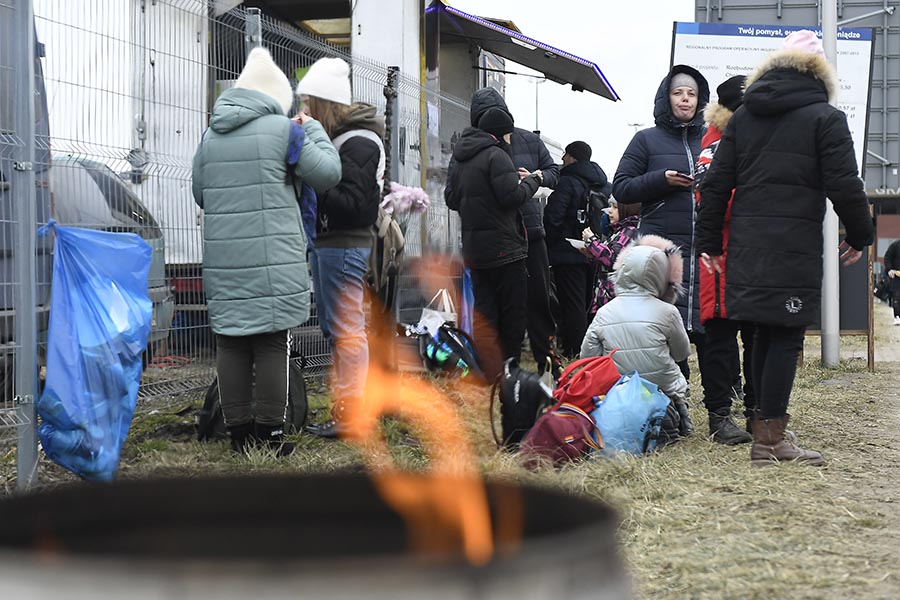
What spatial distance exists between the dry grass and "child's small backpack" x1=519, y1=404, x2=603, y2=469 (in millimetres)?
118

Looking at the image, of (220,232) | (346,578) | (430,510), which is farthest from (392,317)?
(346,578)

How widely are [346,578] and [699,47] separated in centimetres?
1075

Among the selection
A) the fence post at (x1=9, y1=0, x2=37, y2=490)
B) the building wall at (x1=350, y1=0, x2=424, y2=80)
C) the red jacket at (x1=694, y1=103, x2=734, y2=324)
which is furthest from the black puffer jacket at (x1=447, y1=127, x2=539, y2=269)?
the building wall at (x1=350, y1=0, x2=424, y2=80)

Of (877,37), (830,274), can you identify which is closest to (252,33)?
(830,274)

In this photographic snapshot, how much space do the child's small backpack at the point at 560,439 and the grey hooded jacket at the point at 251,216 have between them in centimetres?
122

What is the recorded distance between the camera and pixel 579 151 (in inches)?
364

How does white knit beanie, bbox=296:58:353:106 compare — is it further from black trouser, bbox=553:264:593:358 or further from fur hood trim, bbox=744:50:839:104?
black trouser, bbox=553:264:593:358

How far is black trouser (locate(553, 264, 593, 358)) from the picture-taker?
9.47 m

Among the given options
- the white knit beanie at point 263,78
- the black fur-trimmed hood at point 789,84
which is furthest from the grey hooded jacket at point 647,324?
the white knit beanie at point 263,78

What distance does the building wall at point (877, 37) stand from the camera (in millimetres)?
15844

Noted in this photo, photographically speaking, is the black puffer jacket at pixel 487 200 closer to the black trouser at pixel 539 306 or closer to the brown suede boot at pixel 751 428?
the black trouser at pixel 539 306

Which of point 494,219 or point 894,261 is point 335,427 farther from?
point 894,261

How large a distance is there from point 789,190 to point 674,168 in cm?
155

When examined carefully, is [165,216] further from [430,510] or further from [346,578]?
[346,578]
